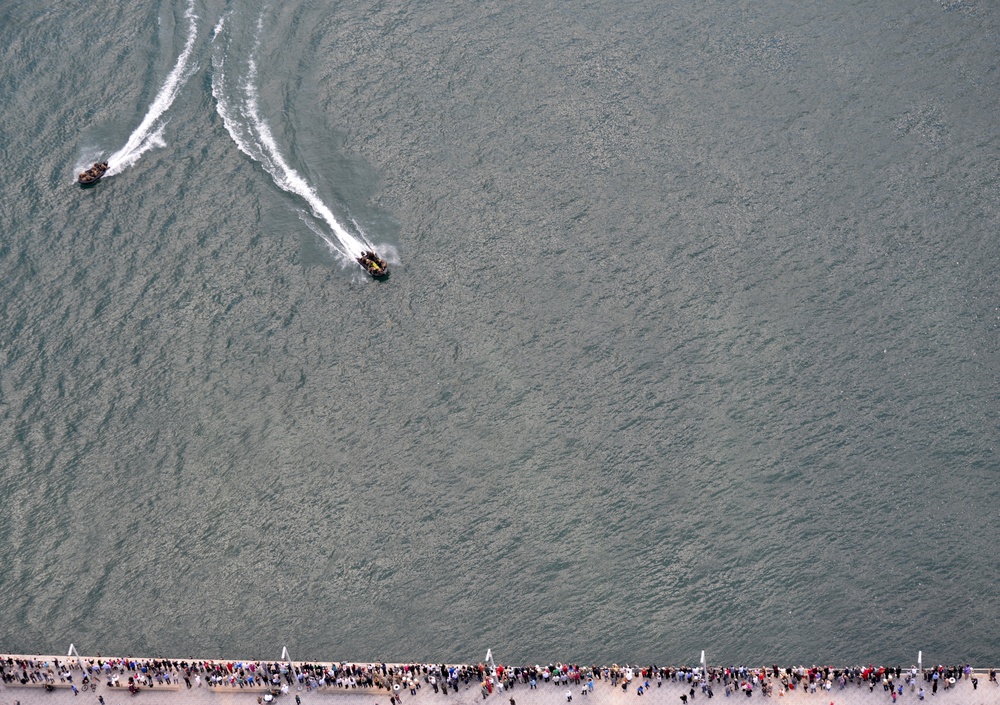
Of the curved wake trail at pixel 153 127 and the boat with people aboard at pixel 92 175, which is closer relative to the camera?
the boat with people aboard at pixel 92 175

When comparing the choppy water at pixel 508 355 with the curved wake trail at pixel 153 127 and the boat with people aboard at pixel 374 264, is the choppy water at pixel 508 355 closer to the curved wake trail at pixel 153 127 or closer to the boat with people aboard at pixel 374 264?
the curved wake trail at pixel 153 127

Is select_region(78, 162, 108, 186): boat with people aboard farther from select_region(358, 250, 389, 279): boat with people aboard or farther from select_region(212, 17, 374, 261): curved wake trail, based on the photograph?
select_region(358, 250, 389, 279): boat with people aboard

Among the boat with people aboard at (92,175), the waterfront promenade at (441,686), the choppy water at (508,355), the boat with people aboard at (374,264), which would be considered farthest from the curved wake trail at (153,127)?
the waterfront promenade at (441,686)

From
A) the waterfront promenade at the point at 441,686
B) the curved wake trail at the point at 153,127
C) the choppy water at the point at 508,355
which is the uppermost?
the curved wake trail at the point at 153,127

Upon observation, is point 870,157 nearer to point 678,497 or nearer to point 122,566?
point 678,497

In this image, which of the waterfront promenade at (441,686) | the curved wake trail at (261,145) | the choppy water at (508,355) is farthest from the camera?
the curved wake trail at (261,145)

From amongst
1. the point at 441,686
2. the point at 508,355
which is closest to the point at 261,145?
the point at 508,355

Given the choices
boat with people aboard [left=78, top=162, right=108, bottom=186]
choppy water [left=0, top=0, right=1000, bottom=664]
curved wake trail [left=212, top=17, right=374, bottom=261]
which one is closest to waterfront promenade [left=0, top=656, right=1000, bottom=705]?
choppy water [left=0, top=0, right=1000, bottom=664]

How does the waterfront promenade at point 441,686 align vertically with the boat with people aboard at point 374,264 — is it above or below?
below
